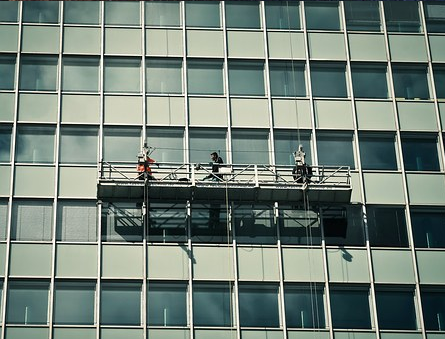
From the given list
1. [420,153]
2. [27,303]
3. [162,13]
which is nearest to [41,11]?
[162,13]

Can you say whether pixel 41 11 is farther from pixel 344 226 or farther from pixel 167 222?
pixel 344 226

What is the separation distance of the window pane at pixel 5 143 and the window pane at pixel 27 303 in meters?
5.65

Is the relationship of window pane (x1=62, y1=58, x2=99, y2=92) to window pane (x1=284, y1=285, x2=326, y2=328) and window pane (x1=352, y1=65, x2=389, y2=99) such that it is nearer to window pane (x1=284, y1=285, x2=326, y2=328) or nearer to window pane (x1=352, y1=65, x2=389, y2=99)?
window pane (x1=352, y1=65, x2=389, y2=99)

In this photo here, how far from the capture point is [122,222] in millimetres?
41344

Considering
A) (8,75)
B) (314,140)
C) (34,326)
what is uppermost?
(8,75)

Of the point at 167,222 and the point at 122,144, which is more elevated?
the point at 122,144

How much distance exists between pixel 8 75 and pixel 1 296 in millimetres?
10413

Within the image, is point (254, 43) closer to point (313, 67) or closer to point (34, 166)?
point (313, 67)

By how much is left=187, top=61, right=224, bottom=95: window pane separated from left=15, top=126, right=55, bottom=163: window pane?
6651 millimetres

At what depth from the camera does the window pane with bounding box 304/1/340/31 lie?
46.4m

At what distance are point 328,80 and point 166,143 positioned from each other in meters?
8.23

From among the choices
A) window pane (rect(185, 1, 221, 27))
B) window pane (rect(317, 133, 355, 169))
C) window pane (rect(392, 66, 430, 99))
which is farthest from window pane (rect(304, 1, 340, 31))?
→ window pane (rect(317, 133, 355, 169))

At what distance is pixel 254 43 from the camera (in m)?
45.5

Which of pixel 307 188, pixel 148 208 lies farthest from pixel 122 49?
pixel 307 188
